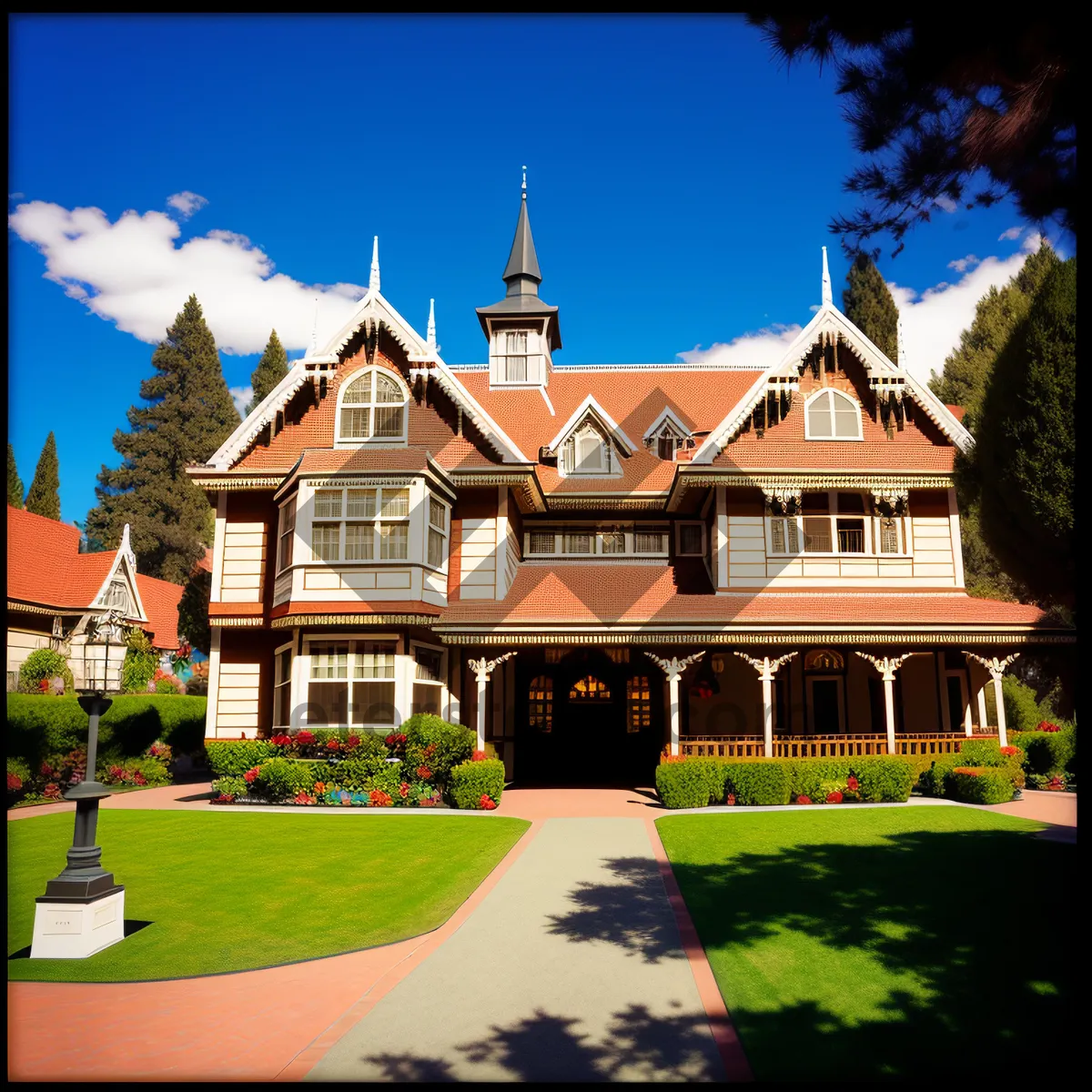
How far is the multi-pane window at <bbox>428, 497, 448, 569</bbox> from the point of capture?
21594 millimetres

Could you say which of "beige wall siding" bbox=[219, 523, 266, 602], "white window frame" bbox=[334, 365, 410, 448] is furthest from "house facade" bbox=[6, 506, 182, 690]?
"white window frame" bbox=[334, 365, 410, 448]

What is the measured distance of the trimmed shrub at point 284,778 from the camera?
63.6 feet

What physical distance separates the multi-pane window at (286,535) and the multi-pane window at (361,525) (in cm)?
90

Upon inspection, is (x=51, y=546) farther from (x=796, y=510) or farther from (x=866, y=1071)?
(x=866, y=1071)

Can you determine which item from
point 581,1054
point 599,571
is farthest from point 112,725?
Answer: point 581,1054

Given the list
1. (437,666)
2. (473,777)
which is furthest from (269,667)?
(473,777)

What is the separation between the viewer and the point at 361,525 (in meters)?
21.2

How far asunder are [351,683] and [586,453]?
10.2 meters

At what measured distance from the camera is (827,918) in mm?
9055

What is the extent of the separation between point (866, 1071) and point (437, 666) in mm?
17821

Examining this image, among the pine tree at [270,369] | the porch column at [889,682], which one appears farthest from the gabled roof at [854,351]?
the pine tree at [270,369]

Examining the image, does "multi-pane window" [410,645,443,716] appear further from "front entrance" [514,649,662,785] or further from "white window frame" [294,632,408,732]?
"front entrance" [514,649,662,785]

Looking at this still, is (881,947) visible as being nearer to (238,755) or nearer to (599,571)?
(238,755)

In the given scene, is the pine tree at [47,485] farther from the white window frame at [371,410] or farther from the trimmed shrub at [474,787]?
the trimmed shrub at [474,787]
